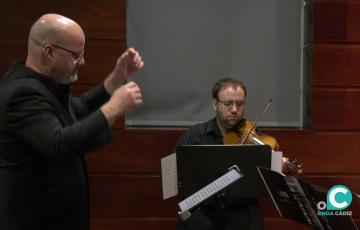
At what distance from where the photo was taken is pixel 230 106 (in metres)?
2.65

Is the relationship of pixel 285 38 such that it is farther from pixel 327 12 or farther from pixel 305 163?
pixel 305 163

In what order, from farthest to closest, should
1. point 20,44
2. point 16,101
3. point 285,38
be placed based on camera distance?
point 285,38 → point 20,44 → point 16,101

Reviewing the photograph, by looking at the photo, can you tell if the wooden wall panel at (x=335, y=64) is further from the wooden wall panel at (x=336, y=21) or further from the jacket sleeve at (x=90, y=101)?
the jacket sleeve at (x=90, y=101)

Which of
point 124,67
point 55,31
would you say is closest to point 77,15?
point 124,67

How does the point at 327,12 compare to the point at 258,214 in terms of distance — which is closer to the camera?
the point at 258,214

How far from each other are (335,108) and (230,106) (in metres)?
0.93

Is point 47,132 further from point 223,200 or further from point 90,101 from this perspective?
point 223,200

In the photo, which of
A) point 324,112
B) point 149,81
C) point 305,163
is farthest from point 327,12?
point 149,81

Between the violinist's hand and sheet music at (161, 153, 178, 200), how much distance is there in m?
0.51

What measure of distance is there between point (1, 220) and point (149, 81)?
6.05ft

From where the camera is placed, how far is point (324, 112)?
3.23 metres

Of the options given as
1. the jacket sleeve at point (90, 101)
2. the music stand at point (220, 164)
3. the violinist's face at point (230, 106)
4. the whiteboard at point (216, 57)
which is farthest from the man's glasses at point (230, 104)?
the jacket sleeve at point (90, 101)

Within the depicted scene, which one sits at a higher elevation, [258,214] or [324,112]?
[324,112]

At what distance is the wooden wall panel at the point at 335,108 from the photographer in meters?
3.22
